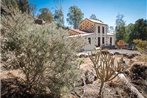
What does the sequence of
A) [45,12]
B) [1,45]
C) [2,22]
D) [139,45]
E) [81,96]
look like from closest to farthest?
[1,45]
[2,22]
[81,96]
[139,45]
[45,12]

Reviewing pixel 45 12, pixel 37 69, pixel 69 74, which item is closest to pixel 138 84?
pixel 69 74

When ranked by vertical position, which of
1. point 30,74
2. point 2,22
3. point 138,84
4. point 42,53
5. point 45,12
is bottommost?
point 138,84

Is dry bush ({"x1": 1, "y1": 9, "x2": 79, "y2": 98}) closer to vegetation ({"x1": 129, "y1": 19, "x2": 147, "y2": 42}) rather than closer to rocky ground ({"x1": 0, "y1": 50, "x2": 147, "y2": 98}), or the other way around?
rocky ground ({"x1": 0, "y1": 50, "x2": 147, "y2": 98})

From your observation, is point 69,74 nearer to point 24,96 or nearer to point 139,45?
point 24,96

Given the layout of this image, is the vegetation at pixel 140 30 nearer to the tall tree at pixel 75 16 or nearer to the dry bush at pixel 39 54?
the tall tree at pixel 75 16

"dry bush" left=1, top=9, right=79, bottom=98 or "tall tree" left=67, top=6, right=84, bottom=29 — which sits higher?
"tall tree" left=67, top=6, right=84, bottom=29

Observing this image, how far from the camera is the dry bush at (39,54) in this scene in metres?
6.81

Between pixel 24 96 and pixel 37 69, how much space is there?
36.9 inches

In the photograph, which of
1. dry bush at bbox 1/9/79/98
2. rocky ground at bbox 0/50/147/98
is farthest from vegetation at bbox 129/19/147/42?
dry bush at bbox 1/9/79/98

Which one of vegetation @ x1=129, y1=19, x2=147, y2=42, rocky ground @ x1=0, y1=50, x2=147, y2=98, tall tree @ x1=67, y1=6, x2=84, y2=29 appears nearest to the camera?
rocky ground @ x1=0, y1=50, x2=147, y2=98

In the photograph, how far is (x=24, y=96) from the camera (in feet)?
23.6

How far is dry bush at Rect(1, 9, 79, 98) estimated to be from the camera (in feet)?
22.4

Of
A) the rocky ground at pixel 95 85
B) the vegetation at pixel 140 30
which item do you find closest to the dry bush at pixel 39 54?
the rocky ground at pixel 95 85

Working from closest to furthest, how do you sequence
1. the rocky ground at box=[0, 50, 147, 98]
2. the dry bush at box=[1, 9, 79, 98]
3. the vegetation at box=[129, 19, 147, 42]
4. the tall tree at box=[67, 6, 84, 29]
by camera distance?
the dry bush at box=[1, 9, 79, 98]
the rocky ground at box=[0, 50, 147, 98]
the vegetation at box=[129, 19, 147, 42]
the tall tree at box=[67, 6, 84, 29]
